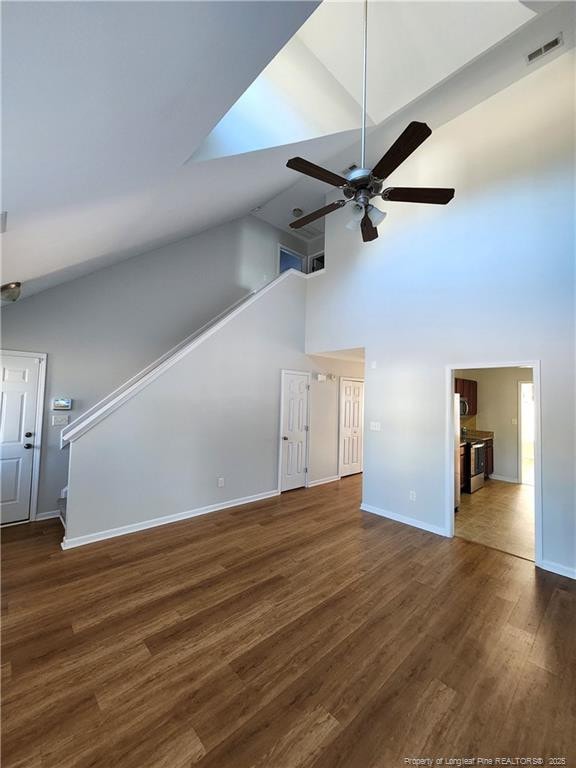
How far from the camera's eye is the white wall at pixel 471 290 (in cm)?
314

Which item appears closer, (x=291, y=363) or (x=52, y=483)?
(x=52, y=483)

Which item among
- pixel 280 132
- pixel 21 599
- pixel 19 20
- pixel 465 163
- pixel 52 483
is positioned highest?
pixel 465 163

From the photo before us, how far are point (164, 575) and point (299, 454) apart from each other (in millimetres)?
3197

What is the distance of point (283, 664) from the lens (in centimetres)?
194

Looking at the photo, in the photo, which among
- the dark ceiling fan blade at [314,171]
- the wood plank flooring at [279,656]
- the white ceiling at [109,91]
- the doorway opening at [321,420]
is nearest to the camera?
the white ceiling at [109,91]

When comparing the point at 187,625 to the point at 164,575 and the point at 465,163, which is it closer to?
the point at 164,575

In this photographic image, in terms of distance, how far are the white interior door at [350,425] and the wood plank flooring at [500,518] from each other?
2168mm

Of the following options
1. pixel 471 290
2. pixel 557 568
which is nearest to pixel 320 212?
pixel 471 290

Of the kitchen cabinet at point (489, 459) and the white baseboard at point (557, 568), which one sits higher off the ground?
the kitchen cabinet at point (489, 459)

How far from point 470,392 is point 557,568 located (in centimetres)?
422

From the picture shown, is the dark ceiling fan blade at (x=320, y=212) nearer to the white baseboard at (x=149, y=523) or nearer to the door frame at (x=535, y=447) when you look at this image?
the door frame at (x=535, y=447)

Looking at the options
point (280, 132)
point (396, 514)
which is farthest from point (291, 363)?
point (280, 132)

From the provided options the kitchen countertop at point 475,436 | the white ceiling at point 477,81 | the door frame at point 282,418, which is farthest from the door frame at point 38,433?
the kitchen countertop at point 475,436

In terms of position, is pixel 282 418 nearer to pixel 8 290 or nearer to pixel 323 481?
pixel 323 481
